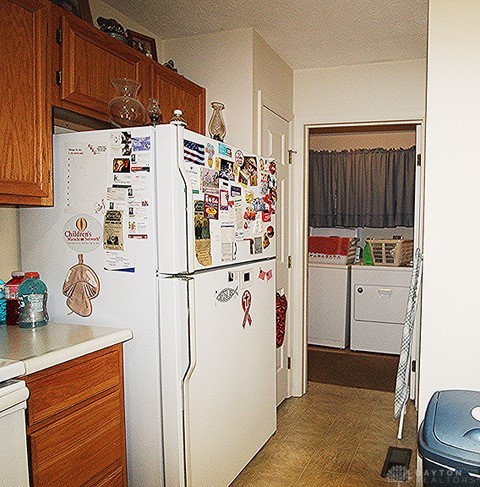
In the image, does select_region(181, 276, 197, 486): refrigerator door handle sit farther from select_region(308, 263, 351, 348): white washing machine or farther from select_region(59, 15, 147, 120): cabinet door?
select_region(308, 263, 351, 348): white washing machine

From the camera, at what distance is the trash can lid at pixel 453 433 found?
1364 mm

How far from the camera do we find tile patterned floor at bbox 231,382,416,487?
2568 millimetres

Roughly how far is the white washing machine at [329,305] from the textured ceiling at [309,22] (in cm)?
231

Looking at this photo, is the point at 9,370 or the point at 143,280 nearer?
the point at 9,370

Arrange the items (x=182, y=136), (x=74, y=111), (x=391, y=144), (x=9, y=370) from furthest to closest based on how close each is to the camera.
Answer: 1. (x=391, y=144)
2. (x=74, y=111)
3. (x=182, y=136)
4. (x=9, y=370)

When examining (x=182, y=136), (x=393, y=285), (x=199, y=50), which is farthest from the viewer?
(x=393, y=285)

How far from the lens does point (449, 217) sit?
2.07m


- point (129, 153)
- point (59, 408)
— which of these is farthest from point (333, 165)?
point (59, 408)

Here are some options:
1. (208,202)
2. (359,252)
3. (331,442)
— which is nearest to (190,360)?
(208,202)

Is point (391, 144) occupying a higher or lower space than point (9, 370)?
higher

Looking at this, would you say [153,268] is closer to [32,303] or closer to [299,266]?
[32,303]

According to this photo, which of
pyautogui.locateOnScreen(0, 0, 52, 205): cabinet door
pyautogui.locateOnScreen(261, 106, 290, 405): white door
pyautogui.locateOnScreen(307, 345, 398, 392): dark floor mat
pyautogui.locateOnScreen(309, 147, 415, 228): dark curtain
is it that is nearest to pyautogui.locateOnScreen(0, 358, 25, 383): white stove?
pyautogui.locateOnScreen(0, 0, 52, 205): cabinet door

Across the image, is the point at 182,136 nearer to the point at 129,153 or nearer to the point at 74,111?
the point at 129,153

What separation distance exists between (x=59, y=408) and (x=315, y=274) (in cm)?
376
